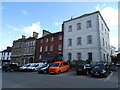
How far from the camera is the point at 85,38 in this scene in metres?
24.5

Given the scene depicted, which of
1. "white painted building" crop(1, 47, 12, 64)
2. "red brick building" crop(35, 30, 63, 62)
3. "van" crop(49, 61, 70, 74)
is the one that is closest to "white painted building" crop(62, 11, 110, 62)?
"red brick building" crop(35, 30, 63, 62)

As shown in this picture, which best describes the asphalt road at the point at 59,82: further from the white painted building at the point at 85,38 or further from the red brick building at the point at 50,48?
the red brick building at the point at 50,48

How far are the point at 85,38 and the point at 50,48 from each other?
1171 centimetres

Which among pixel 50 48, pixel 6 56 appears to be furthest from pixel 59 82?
pixel 6 56

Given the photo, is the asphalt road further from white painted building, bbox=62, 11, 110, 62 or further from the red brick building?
the red brick building

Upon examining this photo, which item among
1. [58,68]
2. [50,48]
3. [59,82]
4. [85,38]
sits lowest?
[59,82]

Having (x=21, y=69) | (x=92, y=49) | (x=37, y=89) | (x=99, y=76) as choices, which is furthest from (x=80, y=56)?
(x=37, y=89)

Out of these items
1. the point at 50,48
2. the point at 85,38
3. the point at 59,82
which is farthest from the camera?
the point at 50,48

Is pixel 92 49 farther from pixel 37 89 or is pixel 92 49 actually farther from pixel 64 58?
pixel 37 89

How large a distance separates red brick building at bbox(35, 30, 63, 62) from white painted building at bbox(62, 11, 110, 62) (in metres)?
2.00

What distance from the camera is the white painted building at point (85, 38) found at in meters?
22.5

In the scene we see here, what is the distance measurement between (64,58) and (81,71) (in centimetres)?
1234

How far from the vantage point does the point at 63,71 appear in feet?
58.9

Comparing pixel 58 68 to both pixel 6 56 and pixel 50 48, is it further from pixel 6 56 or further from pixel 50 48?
pixel 6 56
